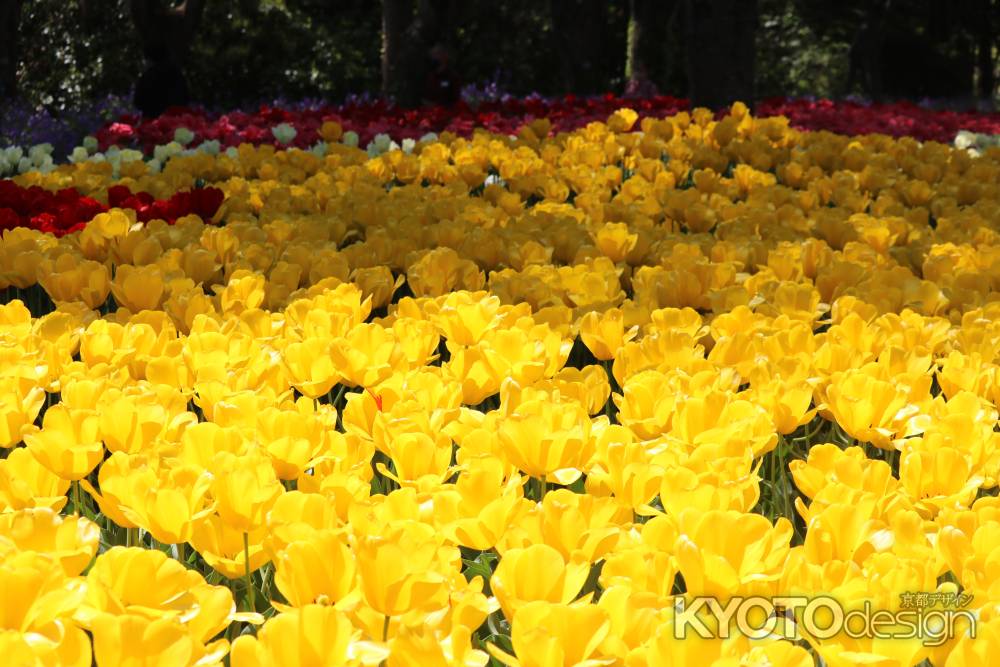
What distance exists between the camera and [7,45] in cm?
1345

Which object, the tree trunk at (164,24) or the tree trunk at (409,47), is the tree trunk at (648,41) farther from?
the tree trunk at (164,24)

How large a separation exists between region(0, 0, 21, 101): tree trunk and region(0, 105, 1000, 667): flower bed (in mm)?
10223

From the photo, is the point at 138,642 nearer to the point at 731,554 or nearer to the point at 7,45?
the point at 731,554

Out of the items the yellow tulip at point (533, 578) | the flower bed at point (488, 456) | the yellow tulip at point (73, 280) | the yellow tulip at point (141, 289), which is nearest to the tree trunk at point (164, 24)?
the flower bed at point (488, 456)

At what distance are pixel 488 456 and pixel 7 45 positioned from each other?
13247 millimetres

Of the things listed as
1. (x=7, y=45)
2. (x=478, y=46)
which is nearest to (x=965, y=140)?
(x=7, y=45)

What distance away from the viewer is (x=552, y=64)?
27984 millimetres

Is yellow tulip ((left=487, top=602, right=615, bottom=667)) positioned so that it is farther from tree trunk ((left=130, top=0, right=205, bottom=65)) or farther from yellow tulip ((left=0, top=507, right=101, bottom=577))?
tree trunk ((left=130, top=0, right=205, bottom=65))

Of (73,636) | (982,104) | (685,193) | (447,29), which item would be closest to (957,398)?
(73,636)

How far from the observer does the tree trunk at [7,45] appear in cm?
1320

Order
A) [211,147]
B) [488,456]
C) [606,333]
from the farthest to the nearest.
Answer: [211,147]
[606,333]
[488,456]

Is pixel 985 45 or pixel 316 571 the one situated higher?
pixel 316 571

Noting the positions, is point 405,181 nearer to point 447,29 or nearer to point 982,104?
point 447,29

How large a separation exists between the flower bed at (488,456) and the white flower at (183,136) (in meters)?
5.55
